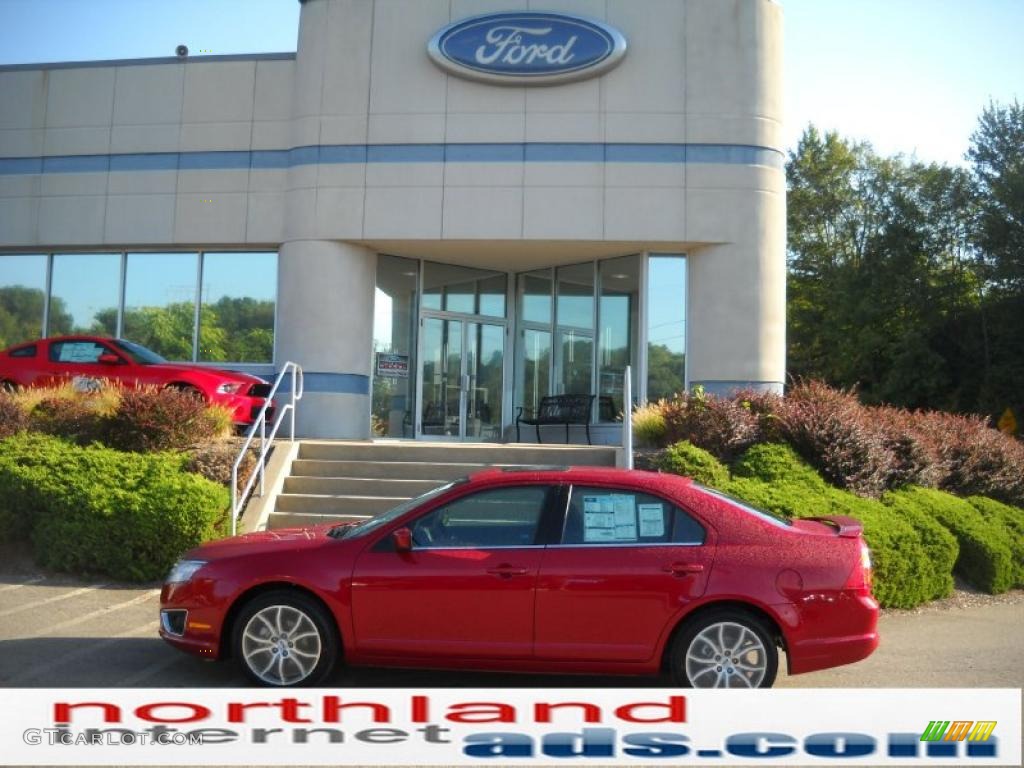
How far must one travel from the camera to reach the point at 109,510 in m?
9.52

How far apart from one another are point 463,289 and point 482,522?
12.5 metres

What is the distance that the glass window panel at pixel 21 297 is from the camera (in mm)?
17922

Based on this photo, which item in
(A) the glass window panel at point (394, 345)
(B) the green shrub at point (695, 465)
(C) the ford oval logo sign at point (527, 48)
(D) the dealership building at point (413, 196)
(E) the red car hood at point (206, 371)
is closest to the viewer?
(B) the green shrub at point (695, 465)

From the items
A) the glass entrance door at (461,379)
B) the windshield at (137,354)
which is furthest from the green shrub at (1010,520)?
the windshield at (137,354)

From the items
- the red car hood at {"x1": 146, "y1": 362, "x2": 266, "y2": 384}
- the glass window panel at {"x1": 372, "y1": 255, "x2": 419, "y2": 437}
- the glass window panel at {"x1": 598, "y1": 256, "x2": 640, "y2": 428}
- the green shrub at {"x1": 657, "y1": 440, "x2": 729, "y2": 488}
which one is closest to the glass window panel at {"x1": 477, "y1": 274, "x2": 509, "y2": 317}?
the glass window panel at {"x1": 372, "y1": 255, "x2": 419, "y2": 437}

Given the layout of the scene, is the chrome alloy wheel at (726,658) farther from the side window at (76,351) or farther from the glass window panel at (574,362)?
the glass window panel at (574,362)

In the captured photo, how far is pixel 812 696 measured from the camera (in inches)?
215

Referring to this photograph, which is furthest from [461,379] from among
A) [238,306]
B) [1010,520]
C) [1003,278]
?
[1003,278]

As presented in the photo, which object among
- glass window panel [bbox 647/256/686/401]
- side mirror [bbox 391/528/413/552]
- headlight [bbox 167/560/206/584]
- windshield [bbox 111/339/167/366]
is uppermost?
glass window panel [bbox 647/256/686/401]

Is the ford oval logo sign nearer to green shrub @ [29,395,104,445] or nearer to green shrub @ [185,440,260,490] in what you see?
green shrub @ [185,440,260,490]

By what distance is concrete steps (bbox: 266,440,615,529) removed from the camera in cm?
1116

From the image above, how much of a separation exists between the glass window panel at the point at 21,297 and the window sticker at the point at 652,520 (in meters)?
15.2

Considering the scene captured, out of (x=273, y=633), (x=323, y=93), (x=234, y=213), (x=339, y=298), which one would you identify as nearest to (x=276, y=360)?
(x=339, y=298)

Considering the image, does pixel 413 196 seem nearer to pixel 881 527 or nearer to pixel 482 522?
pixel 881 527
